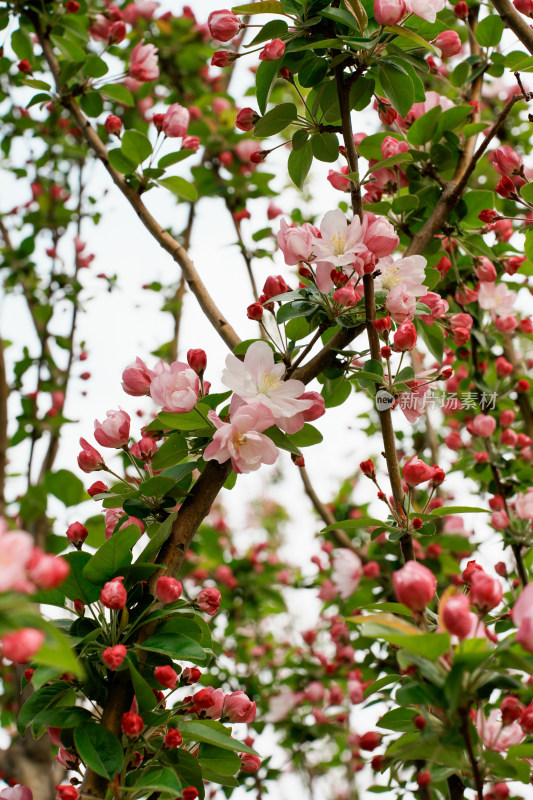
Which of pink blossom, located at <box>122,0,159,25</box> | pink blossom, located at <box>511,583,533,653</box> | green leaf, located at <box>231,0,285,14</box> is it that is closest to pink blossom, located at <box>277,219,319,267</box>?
green leaf, located at <box>231,0,285,14</box>

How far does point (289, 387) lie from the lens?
42.4 inches

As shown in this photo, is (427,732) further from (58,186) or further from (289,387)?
(58,186)

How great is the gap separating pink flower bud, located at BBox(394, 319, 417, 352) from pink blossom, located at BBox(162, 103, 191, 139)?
85cm

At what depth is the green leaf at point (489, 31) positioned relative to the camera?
5.41 ft

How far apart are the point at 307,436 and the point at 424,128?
2.43 feet

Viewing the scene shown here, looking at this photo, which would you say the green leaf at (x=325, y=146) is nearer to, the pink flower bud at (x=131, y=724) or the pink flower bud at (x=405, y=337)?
the pink flower bud at (x=405, y=337)

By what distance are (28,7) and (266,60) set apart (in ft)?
3.64

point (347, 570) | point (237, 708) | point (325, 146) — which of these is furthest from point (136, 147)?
point (347, 570)

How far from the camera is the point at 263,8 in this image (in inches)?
45.1

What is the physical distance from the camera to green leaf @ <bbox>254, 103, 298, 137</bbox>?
3.96ft

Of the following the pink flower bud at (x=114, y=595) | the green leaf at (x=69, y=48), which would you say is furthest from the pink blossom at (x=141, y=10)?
the pink flower bud at (x=114, y=595)

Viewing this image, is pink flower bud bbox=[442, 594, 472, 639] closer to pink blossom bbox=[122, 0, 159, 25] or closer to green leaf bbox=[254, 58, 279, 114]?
green leaf bbox=[254, 58, 279, 114]

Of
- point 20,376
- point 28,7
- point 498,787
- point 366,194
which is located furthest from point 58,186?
point 498,787

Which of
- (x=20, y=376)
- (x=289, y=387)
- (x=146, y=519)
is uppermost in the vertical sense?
(x=20, y=376)
